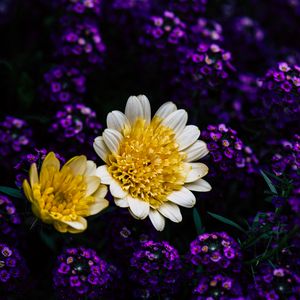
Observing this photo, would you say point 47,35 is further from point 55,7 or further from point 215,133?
point 215,133

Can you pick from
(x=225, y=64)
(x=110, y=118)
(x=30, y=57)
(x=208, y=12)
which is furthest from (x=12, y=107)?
(x=208, y=12)

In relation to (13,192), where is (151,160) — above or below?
above

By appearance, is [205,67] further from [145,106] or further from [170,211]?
[170,211]

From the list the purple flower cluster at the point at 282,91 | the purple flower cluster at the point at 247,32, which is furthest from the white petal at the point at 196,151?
the purple flower cluster at the point at 247,32

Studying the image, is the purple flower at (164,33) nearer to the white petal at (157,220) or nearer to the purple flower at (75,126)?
the purple flower at (75,126)

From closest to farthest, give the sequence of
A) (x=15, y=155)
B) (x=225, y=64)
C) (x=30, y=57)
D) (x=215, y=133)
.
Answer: (x=215, y=133)
(x=15, y=155)
(x=225, y=64)
(x=30, y=57)

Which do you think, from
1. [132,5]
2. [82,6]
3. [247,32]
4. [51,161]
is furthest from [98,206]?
[247,32]
